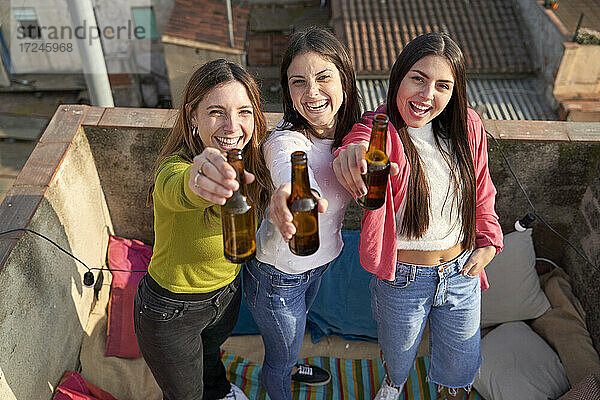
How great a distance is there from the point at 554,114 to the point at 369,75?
135 inches

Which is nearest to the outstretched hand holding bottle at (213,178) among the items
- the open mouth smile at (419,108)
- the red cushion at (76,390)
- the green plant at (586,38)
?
the open mouth smile at (419,108)

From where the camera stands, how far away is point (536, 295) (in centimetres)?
342

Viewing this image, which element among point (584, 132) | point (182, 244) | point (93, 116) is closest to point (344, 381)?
point (182, 244)

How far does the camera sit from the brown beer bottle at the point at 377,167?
187 cm

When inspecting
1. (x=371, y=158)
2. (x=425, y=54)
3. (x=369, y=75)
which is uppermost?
(x=425, y=54)

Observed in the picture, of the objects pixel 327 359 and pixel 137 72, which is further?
pixel 137 72

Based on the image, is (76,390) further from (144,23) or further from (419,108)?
(144,23)

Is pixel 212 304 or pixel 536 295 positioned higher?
pixel 212 304

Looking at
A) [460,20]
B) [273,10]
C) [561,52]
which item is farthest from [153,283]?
[273,10]

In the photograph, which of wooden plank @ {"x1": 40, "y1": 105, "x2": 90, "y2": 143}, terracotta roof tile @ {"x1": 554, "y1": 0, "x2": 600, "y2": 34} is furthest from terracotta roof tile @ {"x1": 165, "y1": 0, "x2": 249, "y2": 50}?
wooden plank @ {"x1": 40, "y1": 105, "x2": 90, "y2": 143}

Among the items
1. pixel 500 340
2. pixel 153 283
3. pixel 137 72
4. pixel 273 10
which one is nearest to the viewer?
pixel 153 283

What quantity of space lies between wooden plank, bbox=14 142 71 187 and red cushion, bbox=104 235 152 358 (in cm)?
79

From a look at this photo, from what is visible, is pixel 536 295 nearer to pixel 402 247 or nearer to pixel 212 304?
pixel 402 247

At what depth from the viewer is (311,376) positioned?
322 cm
